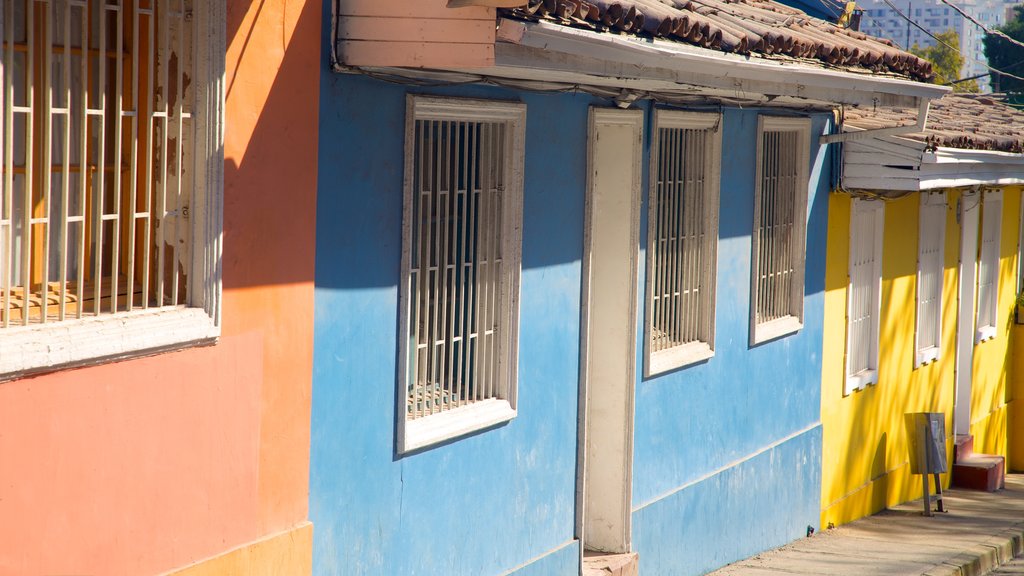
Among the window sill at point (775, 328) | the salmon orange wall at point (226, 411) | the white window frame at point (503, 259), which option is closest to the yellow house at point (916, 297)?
the window sill at point (775, 328)

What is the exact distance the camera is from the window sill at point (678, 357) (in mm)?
8023

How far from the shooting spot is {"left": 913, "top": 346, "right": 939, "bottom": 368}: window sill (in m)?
12.8

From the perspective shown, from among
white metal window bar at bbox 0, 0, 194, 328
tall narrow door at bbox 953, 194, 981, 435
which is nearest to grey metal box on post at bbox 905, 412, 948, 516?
tall narrow door at bbox 953, 194, 981, 435

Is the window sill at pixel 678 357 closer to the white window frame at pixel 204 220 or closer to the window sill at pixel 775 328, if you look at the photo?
the window sill at pixel 775 328

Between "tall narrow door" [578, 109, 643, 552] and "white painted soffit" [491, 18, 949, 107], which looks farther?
"tall narrow door" [578, 109, 643, 552]

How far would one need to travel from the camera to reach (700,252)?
867cm

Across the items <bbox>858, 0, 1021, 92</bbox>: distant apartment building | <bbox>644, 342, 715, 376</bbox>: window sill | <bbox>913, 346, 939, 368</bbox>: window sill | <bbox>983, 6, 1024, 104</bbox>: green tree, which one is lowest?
<bbox>913, 346, 939, 368</bbox>: window sill

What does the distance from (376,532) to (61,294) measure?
6.55 ft

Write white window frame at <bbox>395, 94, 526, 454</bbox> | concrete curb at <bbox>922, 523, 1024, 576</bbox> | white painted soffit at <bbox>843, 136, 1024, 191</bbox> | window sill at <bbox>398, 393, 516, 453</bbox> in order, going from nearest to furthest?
white window frame at <bbox>395, 94, 526, 454</bbox> < window sill at <bbox>398, 393, 516, 453</bbox> < concrete curb at <bbox>922, 523, 1024, 576</bbox> < white painted soffit at <bbox>843, 136, 1024, 191</bbox>

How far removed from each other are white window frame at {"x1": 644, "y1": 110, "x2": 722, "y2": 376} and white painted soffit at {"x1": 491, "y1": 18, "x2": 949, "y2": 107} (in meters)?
0.35

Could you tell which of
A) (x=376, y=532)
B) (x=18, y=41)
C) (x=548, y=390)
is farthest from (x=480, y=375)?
(x=18, y=41)

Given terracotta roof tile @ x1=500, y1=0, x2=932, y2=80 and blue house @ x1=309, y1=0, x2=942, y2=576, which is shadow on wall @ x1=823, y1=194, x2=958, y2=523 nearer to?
blue house @ x1=309, y1=0, x2=942, y2=576

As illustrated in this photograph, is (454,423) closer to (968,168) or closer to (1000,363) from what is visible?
(968,168)

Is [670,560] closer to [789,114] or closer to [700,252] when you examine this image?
[700,252]
